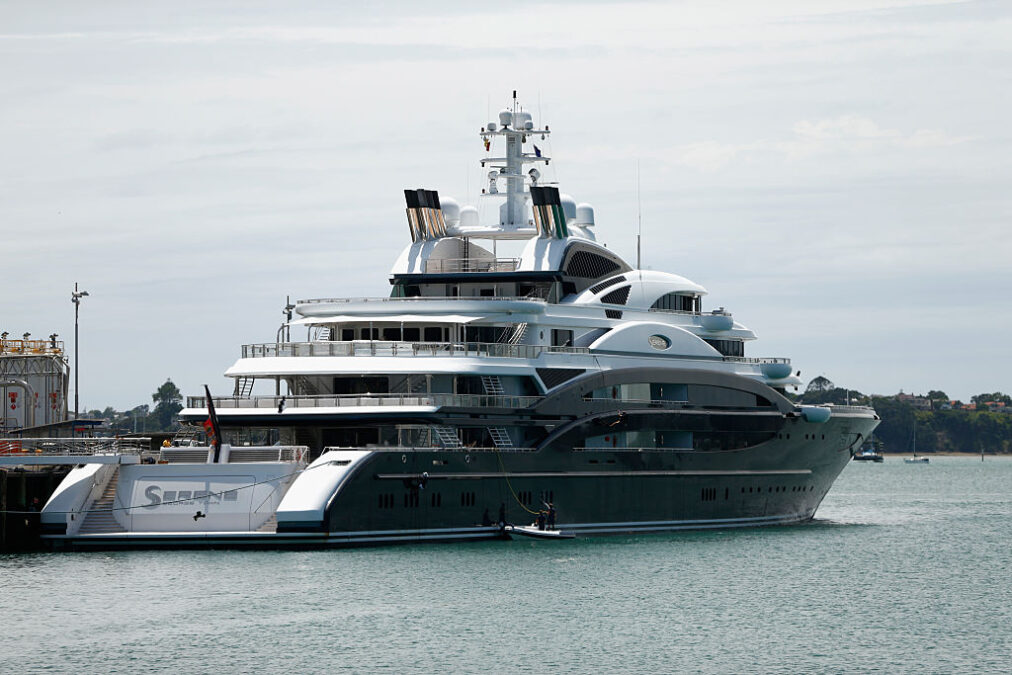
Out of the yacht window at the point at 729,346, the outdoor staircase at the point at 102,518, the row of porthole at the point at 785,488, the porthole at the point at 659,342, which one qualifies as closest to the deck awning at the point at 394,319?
the porthole at the point at 659,342

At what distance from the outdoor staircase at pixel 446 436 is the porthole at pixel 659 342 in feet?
31.2

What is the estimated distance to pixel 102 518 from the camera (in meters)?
45.0

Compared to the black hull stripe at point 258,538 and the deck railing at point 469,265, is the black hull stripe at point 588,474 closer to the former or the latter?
the black hull stripe at point 258,538

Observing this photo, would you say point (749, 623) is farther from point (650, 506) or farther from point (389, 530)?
point (650, 506)

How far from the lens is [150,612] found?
118 feet

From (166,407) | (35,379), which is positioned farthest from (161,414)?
(35,379)

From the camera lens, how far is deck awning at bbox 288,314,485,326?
50562 millimetres

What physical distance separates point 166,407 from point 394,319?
123858mm

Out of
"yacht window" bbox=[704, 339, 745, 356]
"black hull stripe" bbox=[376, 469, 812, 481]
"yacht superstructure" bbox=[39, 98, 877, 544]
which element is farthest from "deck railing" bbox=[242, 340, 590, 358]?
"yacht window" bbox=[704, 339, 745, 356]

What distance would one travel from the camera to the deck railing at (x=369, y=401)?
4738 centimetres

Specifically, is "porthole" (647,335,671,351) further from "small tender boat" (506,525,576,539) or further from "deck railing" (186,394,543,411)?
"small tender boat" (506,525,576,539)

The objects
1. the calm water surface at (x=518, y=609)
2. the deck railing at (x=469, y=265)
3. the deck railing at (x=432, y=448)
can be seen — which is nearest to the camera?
the calm water surface at (x=518, y=609)

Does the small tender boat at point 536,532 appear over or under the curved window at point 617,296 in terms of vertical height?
under

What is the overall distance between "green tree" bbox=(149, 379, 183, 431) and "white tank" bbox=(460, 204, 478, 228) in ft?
316
